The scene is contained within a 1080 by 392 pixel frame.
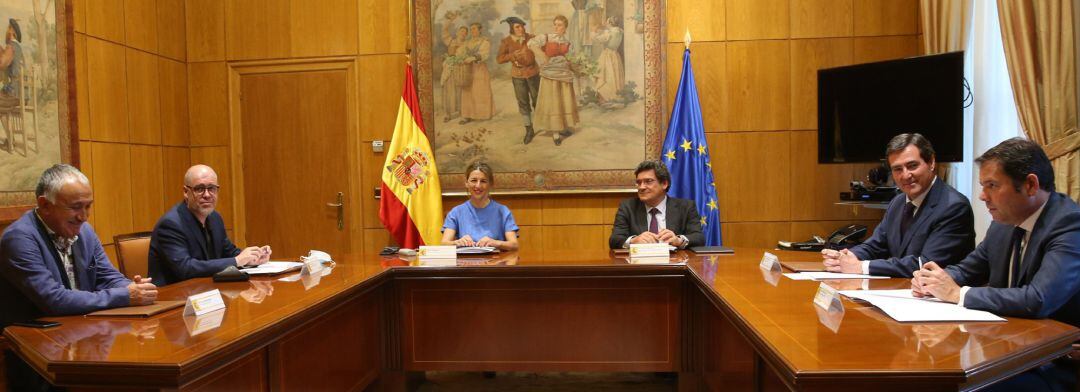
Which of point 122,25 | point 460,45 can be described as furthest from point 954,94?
point 122,25

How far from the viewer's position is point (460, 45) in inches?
204

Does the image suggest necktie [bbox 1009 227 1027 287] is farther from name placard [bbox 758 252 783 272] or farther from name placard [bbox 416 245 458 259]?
name placard [bbox 416 245 458 259]

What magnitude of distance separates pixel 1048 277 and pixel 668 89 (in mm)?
3474

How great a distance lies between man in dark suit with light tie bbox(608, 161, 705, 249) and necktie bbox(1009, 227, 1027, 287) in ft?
5.54

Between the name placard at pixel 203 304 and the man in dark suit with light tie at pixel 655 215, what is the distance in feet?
7.06

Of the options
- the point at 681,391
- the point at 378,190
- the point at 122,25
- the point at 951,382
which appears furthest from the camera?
the point at 378,190

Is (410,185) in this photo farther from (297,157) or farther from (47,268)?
(47,268)

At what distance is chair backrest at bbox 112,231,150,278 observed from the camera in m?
3.11

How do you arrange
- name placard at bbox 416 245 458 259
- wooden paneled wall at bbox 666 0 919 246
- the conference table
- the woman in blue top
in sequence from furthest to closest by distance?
1. wooden paneled wall at bbox 666 0 919 246
2. the woman in blue top
3. name placard at bbox 416 245 458 259
4. the conference table

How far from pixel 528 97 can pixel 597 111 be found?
0.55 meters

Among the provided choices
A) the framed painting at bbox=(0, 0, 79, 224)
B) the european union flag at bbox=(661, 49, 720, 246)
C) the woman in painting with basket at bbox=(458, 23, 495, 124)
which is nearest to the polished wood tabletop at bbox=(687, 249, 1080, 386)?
the european union flag at bbox=(661, 49, 720, 246)

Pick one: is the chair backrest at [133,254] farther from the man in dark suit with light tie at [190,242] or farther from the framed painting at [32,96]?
the framed painting at [32,96]

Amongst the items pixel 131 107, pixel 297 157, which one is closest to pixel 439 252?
pixel 297 157

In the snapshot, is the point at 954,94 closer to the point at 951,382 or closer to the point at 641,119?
the point at 641,119
